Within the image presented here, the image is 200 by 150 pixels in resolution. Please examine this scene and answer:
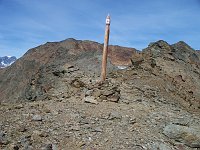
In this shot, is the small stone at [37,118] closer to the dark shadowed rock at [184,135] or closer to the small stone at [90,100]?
the small stone at [90,100]

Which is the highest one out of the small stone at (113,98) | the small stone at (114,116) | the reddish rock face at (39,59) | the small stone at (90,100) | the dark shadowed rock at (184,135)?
the reddish rock face at (39,59)

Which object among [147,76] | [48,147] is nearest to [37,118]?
[48,147]

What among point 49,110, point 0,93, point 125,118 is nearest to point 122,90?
point 125,118

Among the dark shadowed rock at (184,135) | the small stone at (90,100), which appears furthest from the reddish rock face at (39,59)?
the dark shadowed rock at (184,135)

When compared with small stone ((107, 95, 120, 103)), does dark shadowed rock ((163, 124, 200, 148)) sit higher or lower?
lower

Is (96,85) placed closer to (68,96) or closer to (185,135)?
(68,96)

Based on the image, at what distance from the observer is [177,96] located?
1753 cm

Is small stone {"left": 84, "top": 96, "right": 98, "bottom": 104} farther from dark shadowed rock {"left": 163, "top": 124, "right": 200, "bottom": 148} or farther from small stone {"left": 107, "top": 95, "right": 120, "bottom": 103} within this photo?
dark shadowed rock {"left": 163, "top": 124, "right": 200, "bottom": 148}

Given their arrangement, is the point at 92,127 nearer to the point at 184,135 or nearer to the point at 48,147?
the point at 48,147

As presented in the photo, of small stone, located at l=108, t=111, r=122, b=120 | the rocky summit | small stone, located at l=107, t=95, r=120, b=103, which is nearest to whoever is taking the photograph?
the rocky summit

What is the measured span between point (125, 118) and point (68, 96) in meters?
3.35

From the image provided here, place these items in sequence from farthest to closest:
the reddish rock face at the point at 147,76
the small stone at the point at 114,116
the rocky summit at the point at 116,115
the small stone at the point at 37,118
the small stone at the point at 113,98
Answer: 1. the reddish rock face at the point at 147,76
2. the small stone at the point at 113,98
3. the small stone at the point at 114,116
4. the small stone at the point at 37,118
5. the rocky summit at the point at 116,115

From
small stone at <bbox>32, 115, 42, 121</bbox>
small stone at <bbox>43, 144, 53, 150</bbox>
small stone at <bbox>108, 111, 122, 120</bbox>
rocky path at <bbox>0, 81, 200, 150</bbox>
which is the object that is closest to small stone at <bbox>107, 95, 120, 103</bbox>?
rocky path at <bbox>0, 81, 200, 150</bbox>

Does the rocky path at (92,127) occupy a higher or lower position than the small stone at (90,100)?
lower
